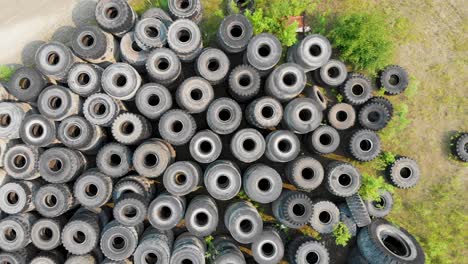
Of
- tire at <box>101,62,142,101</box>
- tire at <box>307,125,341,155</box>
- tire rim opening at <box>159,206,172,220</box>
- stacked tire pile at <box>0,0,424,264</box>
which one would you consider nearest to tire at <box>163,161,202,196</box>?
→ stacked tire pile at <box>0,0,424,264</box>

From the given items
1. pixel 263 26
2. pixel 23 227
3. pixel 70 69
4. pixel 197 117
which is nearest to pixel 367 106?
pixel 263 26

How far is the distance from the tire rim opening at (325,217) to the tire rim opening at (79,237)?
9238 millimetres

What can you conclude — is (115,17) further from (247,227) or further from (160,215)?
(247,227)

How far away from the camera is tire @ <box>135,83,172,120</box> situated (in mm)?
11555

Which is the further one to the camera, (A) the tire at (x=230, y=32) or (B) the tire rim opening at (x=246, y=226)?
(A) the tire at (x=230, y=32)

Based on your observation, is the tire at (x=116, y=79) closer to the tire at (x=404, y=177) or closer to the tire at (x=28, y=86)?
the tire at (x=28, y=86)

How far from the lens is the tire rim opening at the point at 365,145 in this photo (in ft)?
42.4

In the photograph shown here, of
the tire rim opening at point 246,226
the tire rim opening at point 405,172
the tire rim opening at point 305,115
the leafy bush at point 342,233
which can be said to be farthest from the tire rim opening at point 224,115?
the tire rim opening at point 405,172

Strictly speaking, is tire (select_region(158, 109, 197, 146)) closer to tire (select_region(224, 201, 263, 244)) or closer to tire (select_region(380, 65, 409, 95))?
tire (select_region(224, 201, 263, 244))

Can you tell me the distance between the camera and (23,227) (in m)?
11.8

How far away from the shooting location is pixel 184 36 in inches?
482

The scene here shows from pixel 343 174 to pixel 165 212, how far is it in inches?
281

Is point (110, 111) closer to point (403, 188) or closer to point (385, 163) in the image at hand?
point (385, 163)

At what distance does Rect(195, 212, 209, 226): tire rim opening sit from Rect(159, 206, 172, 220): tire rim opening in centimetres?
101
